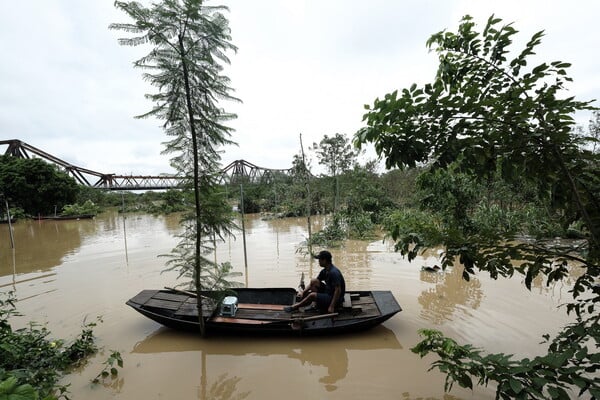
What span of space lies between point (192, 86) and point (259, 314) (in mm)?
4050

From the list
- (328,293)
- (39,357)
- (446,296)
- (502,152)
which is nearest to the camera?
(502,152)

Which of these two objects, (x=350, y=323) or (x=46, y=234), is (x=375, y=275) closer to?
(x=350, y=323)

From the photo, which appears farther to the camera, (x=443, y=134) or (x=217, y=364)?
(x=217, y=364)

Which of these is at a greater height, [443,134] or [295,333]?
[443,134]

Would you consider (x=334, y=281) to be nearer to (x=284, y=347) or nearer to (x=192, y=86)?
(x=284, y=347)

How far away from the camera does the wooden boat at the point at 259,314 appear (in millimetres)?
4910

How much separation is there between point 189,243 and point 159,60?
2.88m

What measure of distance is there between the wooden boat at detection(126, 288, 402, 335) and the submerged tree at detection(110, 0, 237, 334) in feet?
1.04

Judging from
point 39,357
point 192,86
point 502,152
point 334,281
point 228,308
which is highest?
point 192,86

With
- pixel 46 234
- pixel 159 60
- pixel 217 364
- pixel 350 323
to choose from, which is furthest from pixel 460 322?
pixel 46 234

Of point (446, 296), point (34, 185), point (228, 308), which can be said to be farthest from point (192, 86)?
point (34, 185)

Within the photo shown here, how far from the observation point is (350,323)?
193 inches

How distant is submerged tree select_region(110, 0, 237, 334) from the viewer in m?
4.05

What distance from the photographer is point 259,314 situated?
5.36 m
